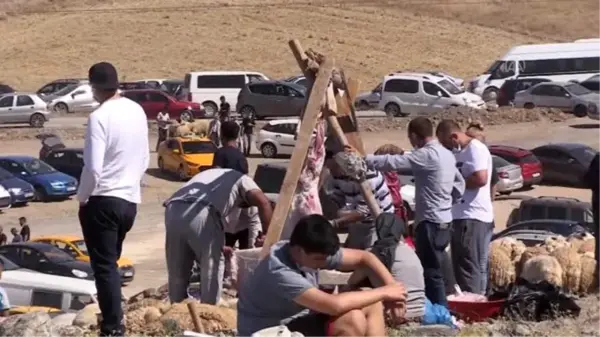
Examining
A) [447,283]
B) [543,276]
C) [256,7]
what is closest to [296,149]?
[447,283]

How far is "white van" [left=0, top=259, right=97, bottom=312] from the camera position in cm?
2124

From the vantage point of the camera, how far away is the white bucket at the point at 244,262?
383 inches

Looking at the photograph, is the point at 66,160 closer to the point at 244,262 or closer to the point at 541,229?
the point at 541,229

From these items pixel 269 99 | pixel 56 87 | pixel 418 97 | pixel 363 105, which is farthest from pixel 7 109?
pixel 418 97

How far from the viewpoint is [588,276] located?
11750 mm

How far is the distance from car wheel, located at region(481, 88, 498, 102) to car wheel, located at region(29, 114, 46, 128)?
1784 cm

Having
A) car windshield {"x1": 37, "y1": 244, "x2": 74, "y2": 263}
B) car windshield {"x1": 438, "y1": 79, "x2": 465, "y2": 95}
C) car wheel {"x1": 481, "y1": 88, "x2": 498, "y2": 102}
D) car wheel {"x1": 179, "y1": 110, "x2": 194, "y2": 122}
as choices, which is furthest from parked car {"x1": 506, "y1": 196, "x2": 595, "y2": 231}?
car wheel {"x1": 481, "y1": 88, "x2": 498, "y2": 102}

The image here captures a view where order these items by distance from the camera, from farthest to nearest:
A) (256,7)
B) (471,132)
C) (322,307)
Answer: (256,7) < (471,132) < (322,307)

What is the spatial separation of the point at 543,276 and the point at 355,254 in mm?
3478

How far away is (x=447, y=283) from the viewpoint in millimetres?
11016

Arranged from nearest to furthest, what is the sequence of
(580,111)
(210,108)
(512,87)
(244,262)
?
(244,262) → (580,111) → (512,87) → (210,108)

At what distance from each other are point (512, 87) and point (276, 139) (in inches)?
543

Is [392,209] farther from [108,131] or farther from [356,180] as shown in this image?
[108,131]

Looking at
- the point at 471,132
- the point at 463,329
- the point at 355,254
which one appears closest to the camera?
the point at 355,254
